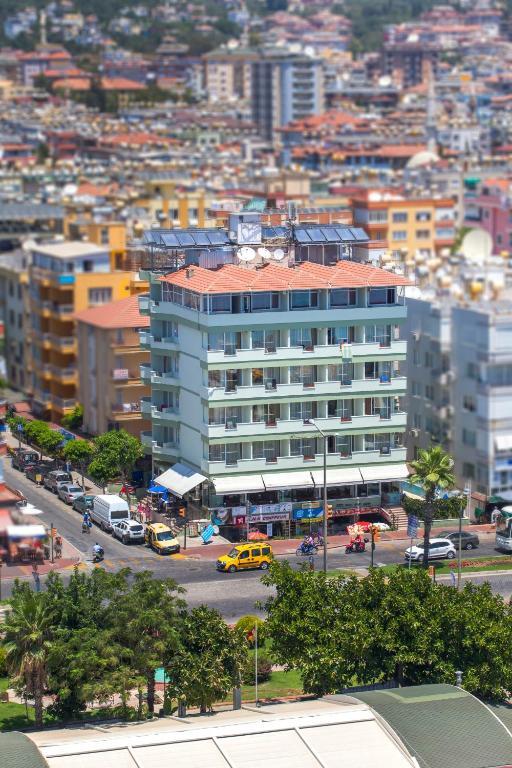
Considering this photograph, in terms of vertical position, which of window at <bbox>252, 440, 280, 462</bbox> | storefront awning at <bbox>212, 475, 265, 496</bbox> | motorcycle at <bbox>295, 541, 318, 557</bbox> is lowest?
motorcycle at <bbox>295, 541, 318, 557</bbox>

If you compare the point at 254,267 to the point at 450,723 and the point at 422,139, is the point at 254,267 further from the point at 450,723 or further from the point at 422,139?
the point at 422,139

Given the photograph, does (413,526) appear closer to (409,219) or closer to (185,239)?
(185,239)

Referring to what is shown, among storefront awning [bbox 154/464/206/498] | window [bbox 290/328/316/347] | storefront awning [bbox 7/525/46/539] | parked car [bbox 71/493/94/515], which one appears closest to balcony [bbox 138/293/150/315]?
storefront awning [bbox 154/464/206/498]

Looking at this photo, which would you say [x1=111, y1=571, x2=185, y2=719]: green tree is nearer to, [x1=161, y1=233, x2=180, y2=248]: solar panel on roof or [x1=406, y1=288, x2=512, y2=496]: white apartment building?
[x1=406, y1=288, x2=512, y2=496]: white apartment building

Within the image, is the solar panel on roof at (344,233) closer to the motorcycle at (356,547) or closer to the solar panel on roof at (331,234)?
the solar panel on roof at (331,234)

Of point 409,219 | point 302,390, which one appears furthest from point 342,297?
point 409,219

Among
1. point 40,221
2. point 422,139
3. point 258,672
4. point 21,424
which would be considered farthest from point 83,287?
point 422,139
